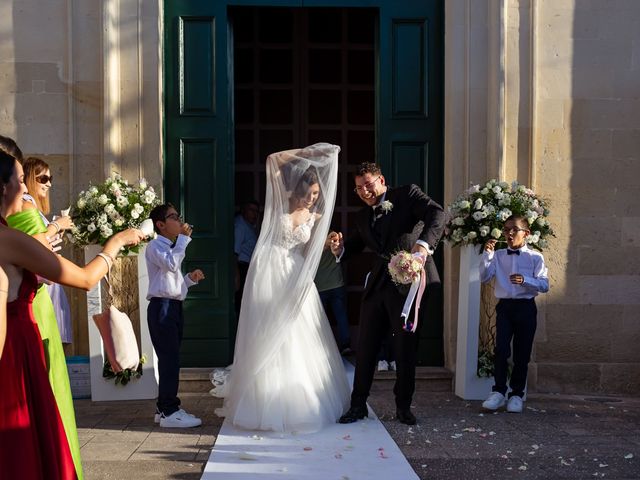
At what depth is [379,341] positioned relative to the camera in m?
7.18

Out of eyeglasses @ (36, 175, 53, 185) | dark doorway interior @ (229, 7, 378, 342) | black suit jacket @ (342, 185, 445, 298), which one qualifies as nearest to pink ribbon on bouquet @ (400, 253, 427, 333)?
black suit jacket @ (342, 185, 445, 298)

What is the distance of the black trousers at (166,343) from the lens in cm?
678

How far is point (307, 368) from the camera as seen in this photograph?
22.5 ft

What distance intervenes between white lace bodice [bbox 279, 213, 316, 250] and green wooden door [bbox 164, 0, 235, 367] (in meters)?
2.00

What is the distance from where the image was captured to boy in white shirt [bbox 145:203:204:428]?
6.76 meters

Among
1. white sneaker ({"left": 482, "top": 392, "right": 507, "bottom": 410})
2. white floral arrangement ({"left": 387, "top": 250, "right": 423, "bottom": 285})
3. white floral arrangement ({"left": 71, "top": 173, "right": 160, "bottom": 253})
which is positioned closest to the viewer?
white floral arrangement ({"left": 387, "top": 250, "right": 423, "bottom": 285})

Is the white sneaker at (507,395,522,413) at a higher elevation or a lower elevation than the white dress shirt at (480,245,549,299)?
lower

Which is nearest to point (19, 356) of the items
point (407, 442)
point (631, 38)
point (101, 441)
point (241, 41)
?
point (101, 441)

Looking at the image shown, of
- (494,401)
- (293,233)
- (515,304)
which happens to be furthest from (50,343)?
(515,304)

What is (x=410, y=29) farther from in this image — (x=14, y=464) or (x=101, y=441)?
(x=14, y=464)

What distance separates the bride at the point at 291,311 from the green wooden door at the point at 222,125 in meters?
1.91

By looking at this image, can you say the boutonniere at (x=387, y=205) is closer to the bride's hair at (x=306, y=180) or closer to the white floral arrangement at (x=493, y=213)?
the bride's hair at (x=306, y=180)

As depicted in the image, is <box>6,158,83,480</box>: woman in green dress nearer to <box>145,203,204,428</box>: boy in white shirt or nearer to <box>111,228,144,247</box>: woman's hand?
<box>111,228,144,247</box>: woman's hand

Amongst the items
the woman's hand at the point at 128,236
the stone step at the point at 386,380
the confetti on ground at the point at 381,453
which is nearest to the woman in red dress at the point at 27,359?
the woman's hand at the point at 128,236
